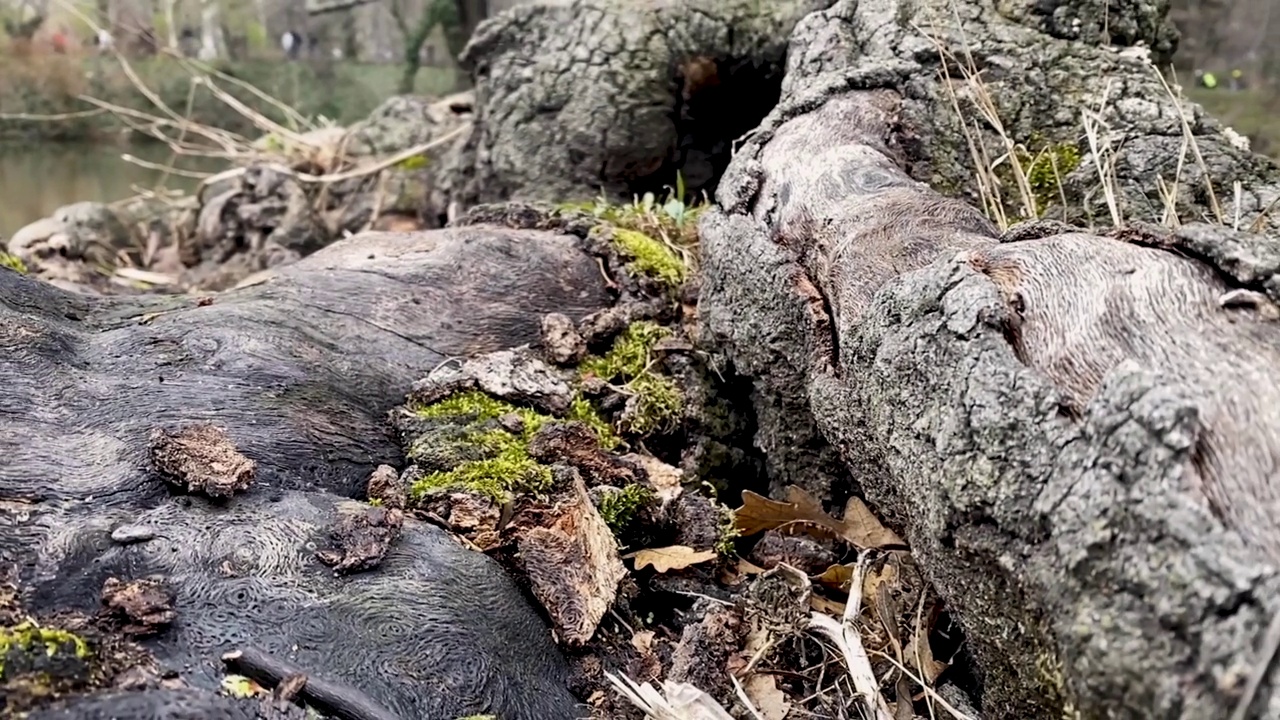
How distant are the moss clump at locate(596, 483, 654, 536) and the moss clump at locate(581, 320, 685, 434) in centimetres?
34

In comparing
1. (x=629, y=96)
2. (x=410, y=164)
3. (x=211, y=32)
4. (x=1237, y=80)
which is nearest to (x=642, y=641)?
(x=629, y=96)

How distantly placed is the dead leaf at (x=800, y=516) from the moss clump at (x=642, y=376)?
14.4 inches

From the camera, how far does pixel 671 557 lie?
1.76 metres

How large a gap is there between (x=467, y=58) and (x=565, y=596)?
366 cm

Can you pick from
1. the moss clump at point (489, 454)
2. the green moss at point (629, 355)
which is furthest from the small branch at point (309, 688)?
the green moss at point (629, 355)

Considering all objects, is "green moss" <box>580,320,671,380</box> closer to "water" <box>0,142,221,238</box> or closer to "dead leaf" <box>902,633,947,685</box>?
"dead leaf" <box>902,633,947,685</box>

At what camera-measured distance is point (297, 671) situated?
1204mm

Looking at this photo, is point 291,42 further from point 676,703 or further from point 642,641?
point 676,703

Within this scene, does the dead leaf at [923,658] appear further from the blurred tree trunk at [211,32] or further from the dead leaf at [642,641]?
the blurred tree trunk at [211,32]

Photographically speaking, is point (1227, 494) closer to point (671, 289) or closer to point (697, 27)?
point (671, 289)

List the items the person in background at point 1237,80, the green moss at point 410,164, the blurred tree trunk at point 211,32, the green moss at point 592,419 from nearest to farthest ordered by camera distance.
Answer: the green moss at point 592,419, the green moss at point 410,164, the person in background at point 1237,80, the blurred tree trunk at point 211,32

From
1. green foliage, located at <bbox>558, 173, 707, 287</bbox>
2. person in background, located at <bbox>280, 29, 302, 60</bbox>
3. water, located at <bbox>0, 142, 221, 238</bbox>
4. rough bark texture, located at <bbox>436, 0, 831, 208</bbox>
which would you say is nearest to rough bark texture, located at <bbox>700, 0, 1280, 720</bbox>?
green foliage, located at <bbox>558, 173, 707, 287</bbox>

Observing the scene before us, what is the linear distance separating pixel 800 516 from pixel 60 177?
8.14 metres

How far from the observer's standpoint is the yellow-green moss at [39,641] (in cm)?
106
